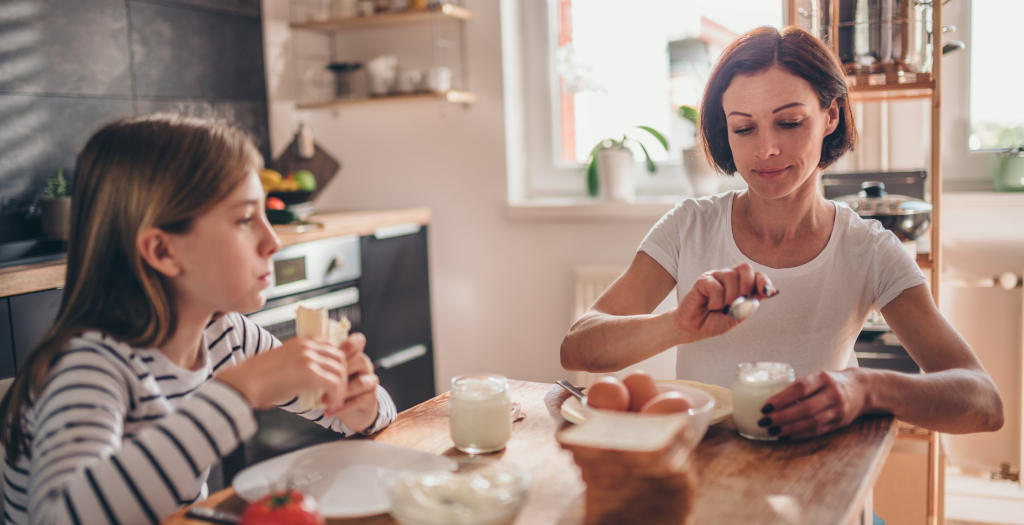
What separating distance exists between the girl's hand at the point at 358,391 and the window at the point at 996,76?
219 cm

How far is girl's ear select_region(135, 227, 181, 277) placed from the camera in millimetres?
997

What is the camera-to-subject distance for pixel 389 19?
2992 mm

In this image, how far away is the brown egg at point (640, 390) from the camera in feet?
3.19

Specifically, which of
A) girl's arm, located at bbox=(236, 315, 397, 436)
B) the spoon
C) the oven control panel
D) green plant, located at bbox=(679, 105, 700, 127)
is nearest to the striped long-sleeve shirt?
girl's arm, located at bbox=(236, 315, 397, 436)

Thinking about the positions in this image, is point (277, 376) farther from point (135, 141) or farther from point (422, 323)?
point (422, 323)

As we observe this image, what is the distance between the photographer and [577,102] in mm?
3084

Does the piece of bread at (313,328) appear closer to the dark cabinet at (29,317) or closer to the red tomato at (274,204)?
the dark cabinet at (29,317)

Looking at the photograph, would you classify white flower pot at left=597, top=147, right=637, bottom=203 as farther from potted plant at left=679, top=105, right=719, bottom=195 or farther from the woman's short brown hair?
the woman's short brown hair

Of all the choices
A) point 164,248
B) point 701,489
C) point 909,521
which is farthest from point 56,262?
point 909,521

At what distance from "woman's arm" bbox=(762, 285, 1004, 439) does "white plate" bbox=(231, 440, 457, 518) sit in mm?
439

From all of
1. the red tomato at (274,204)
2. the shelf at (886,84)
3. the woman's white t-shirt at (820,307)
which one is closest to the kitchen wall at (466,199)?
the red tomato at (274,204)

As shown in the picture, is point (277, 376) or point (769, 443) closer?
point (277, 376)

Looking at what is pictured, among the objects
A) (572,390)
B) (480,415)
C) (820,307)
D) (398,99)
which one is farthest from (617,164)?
(480,415)

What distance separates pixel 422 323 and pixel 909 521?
1.76 meters
